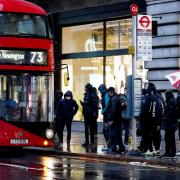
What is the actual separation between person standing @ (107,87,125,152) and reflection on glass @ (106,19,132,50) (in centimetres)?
876

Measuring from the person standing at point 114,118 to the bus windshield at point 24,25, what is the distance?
2.52 metres

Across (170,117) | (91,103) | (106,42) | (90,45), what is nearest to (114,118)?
(170,117)

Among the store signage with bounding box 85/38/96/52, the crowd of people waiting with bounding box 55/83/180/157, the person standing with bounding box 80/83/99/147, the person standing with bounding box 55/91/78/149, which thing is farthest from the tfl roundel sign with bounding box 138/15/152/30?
the store signage with bounding box 85/38/96/52

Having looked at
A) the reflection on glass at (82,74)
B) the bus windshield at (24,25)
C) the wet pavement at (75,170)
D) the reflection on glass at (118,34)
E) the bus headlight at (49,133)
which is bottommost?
the wet pavement at (75,170)

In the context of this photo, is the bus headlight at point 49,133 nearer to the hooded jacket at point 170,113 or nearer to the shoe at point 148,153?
the shoe at point 148,153

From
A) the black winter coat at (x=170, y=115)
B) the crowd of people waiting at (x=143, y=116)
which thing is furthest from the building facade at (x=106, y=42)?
the black winter coat at (x=170, y=115)

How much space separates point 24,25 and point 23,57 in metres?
0.94

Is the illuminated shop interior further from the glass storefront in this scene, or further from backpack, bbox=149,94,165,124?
backpack, bbox=149,94,165,124

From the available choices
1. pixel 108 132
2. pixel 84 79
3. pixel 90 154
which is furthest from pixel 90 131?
pixel 84 79

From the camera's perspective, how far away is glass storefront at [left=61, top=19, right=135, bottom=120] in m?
28.3

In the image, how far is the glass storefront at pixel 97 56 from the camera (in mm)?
28312

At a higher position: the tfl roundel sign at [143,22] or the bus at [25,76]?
the tfl roundel sign at [143,22]

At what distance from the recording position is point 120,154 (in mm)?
19156

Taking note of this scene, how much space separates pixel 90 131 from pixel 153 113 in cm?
467
